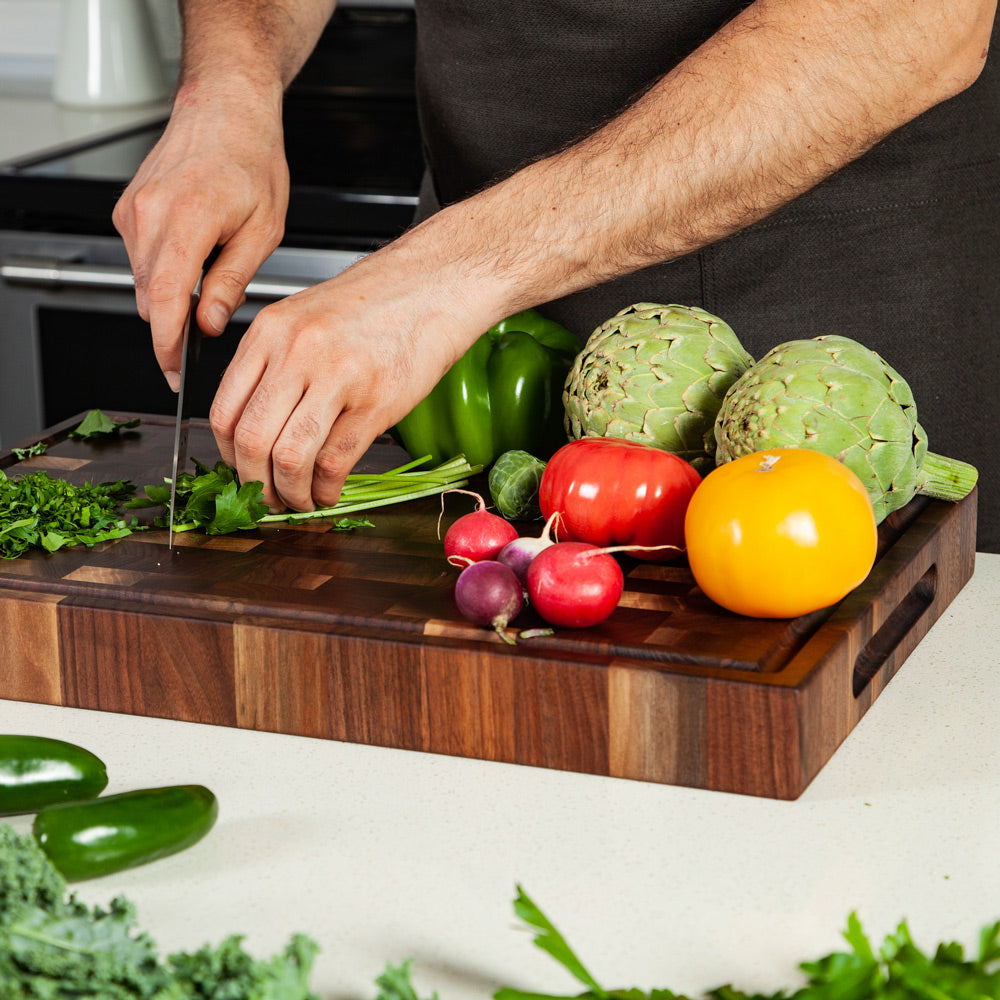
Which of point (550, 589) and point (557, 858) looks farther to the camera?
point (550, 589)

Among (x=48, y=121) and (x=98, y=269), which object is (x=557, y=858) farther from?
(x=48, y=121)

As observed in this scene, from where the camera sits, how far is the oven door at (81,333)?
215 cm

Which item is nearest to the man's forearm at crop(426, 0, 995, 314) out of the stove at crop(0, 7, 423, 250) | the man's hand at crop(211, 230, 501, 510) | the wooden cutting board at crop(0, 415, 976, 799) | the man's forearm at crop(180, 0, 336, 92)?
the man's hand at crop(211, 230, 501, 510)

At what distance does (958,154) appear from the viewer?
149cm

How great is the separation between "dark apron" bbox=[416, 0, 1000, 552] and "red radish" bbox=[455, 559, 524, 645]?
67cm

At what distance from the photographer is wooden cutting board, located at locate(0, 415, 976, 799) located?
87cm

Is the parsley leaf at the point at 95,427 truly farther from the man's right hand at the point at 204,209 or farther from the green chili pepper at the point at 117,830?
the green chili pepper at the point at 117,830

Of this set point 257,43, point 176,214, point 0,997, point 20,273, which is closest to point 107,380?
point 20,273

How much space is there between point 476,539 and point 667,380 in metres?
0.24

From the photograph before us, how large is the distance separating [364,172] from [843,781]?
169 cm

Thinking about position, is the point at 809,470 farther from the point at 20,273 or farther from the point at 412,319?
the point at 20,273

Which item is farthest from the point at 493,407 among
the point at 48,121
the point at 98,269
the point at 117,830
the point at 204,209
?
the point at 48,121

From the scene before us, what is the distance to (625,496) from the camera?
1036 mm

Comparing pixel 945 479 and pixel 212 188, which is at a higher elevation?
pixel 212 188
